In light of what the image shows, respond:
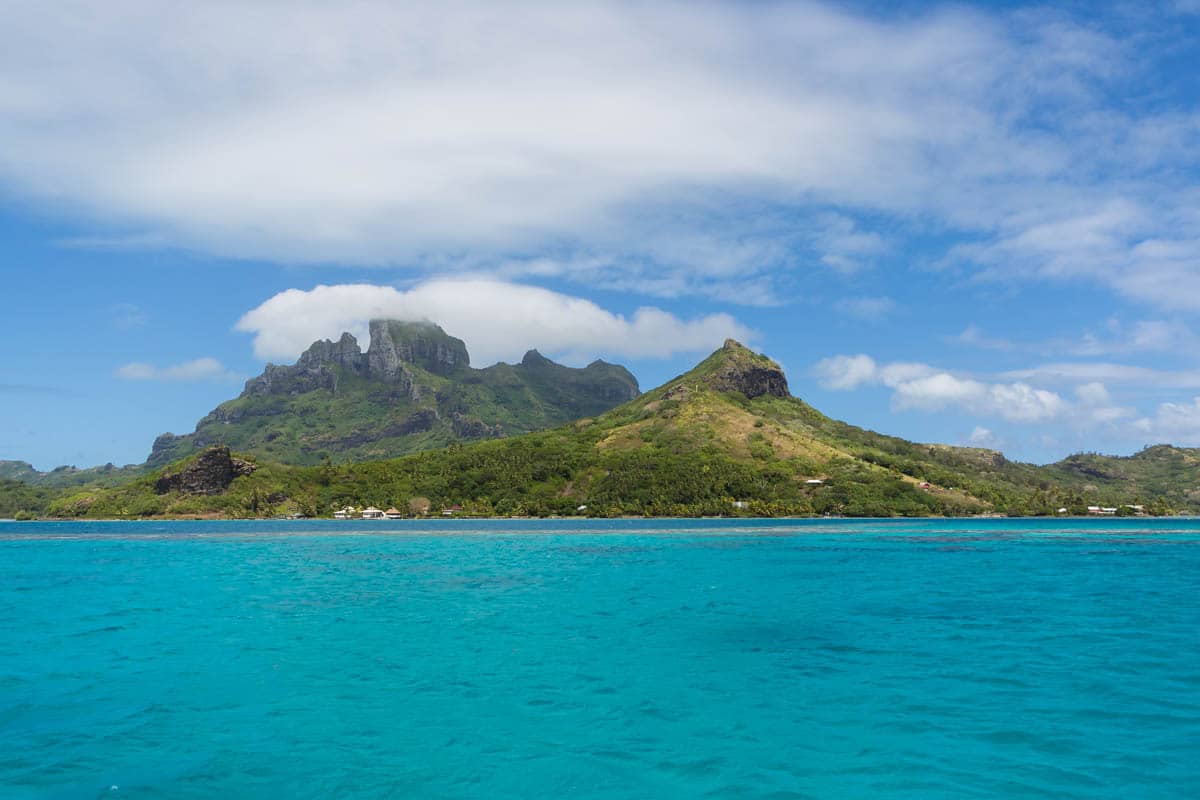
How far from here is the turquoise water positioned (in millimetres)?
17984

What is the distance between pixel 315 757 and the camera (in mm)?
19266

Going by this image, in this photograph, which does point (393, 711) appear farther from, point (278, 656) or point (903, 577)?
point (903, 577)

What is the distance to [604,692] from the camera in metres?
25.4

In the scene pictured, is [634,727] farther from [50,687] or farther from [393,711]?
[50,687]

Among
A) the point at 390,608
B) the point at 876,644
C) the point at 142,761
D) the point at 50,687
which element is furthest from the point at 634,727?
the point at 390,608

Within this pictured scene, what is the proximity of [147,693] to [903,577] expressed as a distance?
2161 inches

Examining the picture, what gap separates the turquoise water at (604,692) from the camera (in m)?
18.0

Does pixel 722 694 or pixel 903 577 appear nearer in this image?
pixel 722 694

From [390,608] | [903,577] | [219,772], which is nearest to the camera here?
[219,772]

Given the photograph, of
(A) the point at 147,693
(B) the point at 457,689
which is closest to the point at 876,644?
(B) the point at 457,689

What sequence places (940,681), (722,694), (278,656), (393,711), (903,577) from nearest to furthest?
(393,711), (722,694), (940,681), (278,656), (903,577)

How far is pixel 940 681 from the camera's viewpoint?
26.7 m

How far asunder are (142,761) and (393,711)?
6.58m

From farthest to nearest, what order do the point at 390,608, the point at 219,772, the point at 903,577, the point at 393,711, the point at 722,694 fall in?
the point at 903,577, the point at 390,608, the point at 722,694, the point at 393,711, the point at 219,772
